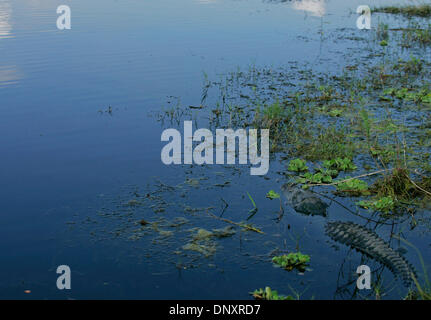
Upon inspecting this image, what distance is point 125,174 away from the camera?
5945 mm

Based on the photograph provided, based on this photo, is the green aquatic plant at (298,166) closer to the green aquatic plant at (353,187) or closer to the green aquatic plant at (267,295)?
the green aquatic plant at (353,187)

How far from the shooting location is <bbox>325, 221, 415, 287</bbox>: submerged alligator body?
398cm

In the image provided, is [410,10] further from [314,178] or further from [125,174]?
[125,174]

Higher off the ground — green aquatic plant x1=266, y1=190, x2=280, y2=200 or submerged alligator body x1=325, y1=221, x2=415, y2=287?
green aquatic plant x1=266, y1=190, x2=280, y2=200

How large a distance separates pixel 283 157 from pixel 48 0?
16181mm

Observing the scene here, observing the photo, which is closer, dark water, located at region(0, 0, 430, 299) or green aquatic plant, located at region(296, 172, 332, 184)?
dark water, located at region(0, 0, 430, 299)

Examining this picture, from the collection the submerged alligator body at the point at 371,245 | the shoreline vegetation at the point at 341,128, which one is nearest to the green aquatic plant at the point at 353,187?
the shoreline vegetation at the point at 341,128

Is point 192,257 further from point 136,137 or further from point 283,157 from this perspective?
point 136,137

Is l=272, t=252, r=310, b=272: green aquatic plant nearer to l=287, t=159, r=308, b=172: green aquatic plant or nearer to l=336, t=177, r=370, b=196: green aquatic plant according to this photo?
l=336, t=177, r=370, b=196: green aquatic plant

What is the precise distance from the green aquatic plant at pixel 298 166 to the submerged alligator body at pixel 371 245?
4.28ft

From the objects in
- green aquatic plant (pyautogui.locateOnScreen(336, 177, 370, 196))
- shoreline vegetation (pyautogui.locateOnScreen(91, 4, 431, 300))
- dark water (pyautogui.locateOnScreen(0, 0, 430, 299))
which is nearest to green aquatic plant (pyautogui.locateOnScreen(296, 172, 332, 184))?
shoreline vegetation (pyautogui.locateOnScreen(91, 4, 431, 300))

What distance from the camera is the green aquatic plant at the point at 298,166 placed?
19.5ft

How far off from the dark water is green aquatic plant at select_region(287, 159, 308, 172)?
0.21 m

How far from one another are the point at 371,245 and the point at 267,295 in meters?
1.15
